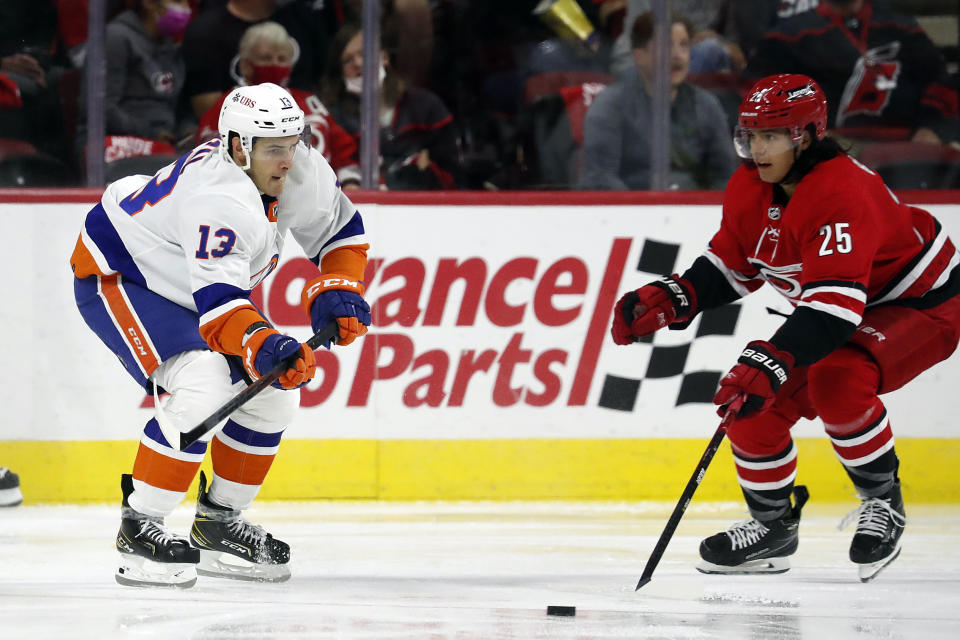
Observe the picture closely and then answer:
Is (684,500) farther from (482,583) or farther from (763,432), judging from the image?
(482,583)

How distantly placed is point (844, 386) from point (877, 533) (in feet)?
1.16

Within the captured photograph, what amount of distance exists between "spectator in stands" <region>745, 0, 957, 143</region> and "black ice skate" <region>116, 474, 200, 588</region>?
238 centimetres

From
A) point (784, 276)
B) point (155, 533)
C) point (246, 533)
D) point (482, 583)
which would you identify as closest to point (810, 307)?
point (784, 276)

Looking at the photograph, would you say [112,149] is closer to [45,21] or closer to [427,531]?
[45,21]

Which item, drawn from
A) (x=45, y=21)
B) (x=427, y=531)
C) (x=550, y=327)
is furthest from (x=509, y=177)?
(x=45, y=21)

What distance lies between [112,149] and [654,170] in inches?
67.0

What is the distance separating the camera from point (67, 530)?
363 centimetres

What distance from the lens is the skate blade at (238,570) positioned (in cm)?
299

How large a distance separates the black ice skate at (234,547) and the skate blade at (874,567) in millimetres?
1309

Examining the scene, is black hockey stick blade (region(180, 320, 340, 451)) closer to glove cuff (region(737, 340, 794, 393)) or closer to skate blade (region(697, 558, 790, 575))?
glove cuff (region(737, 340, 794, 393))

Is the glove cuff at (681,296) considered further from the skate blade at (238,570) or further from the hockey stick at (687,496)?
the skate blade at (238,570)

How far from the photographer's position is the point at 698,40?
4148 millimetres

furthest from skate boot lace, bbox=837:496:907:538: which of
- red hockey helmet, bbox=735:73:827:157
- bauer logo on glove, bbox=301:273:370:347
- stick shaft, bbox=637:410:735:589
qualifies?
bauer logo on glove, bbox=301:273:370:347

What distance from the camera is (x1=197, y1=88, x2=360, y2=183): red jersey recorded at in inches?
163
